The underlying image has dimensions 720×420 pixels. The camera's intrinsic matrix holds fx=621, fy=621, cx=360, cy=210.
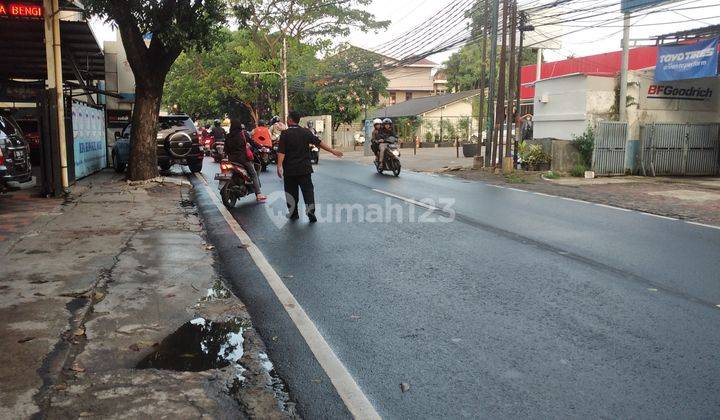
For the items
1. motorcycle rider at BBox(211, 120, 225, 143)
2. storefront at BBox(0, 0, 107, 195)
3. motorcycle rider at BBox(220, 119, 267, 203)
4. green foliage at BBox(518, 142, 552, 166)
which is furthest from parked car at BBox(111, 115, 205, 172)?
green foliage at BBox(518, 142, 552, 166)

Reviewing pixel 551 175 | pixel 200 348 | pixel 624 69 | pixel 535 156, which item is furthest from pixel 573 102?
pixel 200 348

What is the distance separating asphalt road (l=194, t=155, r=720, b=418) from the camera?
371cm

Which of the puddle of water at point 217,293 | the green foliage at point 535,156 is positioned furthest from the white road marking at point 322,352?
the green foliage at point 535,156

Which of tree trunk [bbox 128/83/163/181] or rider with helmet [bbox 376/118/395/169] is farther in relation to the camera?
rider with helmet [bbox 376/118/395/169]

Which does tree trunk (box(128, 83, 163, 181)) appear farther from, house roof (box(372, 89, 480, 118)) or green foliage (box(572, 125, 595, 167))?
house roof (box(372, 89, 480, 118))

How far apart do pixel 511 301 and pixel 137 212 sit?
307 inches

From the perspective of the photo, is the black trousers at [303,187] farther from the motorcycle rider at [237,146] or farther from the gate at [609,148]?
the gate at [609,148]

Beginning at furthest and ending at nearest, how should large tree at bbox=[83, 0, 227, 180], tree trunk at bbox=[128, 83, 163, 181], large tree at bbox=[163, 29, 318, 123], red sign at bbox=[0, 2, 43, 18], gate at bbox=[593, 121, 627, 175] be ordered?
large tree at bbox=[163, 29, 318, 123], gate at bbox=[593, 121, 627, 175], tree trunk at bbox=[128, 83, 163, 181], large tree at bbox=[83, 0, 227, 180], red sign at bbox=[0, 2, 43, 18]

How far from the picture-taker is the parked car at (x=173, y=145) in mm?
19188

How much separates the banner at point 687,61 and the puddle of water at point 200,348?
1796cm

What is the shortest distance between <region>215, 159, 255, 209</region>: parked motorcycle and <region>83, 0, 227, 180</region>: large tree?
4700mm

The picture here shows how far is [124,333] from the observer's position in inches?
187

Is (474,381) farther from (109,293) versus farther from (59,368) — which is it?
(109,293)

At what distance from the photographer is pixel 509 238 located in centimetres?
881
